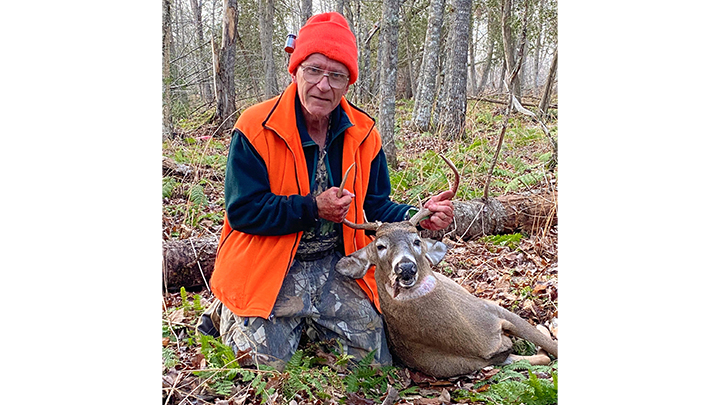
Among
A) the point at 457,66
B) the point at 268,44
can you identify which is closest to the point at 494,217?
the point at 268,44

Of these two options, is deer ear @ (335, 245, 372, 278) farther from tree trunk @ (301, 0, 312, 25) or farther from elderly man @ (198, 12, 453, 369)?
tree trunk @ (301, 0, 312, 25)

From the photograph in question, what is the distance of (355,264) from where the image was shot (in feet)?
10.5

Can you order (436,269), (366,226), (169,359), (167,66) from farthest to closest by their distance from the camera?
(436,269) < (167,66) < (366,226) < (169,359)

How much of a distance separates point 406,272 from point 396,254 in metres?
0.11

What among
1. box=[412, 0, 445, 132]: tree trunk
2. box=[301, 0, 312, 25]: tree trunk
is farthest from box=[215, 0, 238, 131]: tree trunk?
box=[412, 0, 445, 132]: tree trunk

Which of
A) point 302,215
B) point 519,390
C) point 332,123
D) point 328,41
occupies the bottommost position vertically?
point 519,390

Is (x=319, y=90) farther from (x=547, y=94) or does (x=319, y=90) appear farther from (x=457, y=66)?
(x=457, y=66)

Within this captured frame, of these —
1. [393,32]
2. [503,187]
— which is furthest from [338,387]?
[393,32]

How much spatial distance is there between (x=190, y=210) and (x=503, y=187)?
2973 millimetres

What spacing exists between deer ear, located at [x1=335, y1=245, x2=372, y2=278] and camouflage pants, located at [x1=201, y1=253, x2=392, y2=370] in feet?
0.51

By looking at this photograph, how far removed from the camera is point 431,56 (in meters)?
9.45

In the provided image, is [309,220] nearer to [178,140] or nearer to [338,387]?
[338,387]

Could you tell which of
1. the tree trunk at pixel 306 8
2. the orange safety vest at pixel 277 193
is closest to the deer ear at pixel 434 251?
the orange safety vest at pixel 277 193
